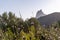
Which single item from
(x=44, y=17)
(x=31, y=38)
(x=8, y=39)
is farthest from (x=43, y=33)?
(x=44, y=17)

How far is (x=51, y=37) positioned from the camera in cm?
526

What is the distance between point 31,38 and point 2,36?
29.2 inches

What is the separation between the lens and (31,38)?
16.0ft

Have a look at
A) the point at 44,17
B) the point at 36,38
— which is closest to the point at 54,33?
the point at 36,38

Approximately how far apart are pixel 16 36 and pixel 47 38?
0.86 metres

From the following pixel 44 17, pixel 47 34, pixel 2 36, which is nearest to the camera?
pixel 2 36

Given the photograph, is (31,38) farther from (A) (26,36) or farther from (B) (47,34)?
(B) (47,34)

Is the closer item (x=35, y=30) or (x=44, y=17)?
(x=35, y=30)

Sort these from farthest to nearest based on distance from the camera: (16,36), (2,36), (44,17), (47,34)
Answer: (44,17) < (47,34) < (16,36) < (2,36)

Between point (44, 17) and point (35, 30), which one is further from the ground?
point (44, 17)

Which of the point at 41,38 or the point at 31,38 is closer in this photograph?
the point at 31,38

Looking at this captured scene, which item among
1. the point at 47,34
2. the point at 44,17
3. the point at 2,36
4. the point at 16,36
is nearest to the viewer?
the point at 2,36

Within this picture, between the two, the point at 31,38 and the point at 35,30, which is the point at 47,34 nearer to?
the point at 35,30

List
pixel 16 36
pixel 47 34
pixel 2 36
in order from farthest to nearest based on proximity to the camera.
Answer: pixel 47 34
pixel 16 36
pixel 2 36
